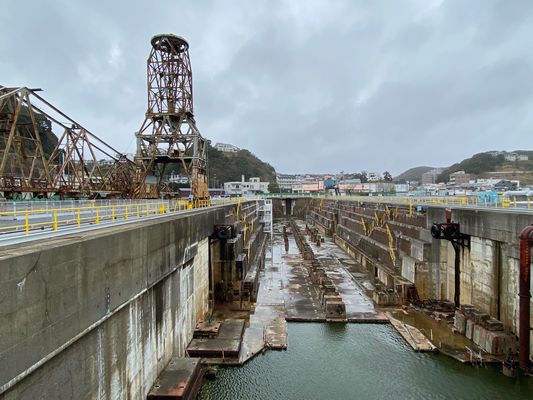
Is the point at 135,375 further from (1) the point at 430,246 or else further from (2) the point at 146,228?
(1) the point at 430,246

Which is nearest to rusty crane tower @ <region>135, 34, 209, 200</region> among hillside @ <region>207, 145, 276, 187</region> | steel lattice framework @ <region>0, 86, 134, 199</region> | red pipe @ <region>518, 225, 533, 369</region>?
steel lattice framework @ <region>0, 86, 134, 199</region>

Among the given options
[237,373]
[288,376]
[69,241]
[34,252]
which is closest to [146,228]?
[69,241]

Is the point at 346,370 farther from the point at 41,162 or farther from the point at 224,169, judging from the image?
the point at 224,169

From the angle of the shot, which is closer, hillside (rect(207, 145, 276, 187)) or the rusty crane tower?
the rusty crane tower

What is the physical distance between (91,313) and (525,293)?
731 inches

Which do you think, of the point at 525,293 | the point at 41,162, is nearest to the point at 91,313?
the point at 525,293

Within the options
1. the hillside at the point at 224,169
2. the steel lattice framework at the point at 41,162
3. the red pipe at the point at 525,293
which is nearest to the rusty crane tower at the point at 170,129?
the steel lattice framework at the point at 41,162

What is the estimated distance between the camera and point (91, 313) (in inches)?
395

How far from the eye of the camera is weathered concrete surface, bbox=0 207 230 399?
7.35 meters

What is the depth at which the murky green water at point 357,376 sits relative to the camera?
16.3 meters

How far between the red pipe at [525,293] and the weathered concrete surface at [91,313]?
1648 cm

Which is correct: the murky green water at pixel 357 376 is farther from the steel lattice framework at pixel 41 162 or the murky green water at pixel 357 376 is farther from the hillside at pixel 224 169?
the hillside at pixel 224 169

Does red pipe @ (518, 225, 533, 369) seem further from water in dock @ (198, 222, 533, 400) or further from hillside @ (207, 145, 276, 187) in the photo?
hillside @ (207, 145, 276, 187)

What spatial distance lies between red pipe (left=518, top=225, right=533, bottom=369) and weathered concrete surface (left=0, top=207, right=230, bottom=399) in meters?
16.5
